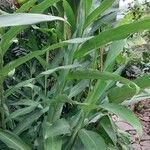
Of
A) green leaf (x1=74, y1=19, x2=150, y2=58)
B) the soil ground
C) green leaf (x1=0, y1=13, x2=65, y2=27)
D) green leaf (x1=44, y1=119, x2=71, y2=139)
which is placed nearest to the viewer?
green leaf (x1=0, y1=13, x2=65, y2=27)

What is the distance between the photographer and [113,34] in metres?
1.25

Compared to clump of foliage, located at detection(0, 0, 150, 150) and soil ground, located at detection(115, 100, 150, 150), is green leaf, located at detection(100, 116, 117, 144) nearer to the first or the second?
clump of foliage, located at detection(0, 0, 150, 150)

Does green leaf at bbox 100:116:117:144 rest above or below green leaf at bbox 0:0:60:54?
below

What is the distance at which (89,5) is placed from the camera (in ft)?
4.76

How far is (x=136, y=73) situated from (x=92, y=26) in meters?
2.68

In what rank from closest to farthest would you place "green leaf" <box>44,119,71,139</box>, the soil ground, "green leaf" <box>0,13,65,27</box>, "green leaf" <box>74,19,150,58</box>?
"green leaf" <box>0,13,65,27</box> → "green leaf" <box>74,19,150,58</box> → "green leaf" <box>44,119,71,139</box> → the soil ground

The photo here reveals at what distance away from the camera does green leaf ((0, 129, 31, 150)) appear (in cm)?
144

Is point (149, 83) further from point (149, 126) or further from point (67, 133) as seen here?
point (149, 126)

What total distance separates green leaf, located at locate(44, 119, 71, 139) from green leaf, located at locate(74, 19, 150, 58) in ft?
0.88

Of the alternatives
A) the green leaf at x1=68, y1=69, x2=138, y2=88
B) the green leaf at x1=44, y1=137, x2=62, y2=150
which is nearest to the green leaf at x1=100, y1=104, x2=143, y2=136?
the green leaf at x1=68, y1=69, x2=138, y2=88

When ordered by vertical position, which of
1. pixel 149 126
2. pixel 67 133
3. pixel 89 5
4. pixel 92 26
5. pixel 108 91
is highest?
pixel 89 5

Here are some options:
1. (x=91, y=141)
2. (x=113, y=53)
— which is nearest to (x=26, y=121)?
(x=91, y=141)

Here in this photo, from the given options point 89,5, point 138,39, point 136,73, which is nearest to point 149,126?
point 136,73

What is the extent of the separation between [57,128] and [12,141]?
0.52ft
